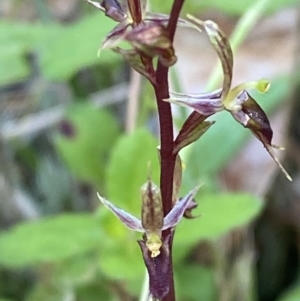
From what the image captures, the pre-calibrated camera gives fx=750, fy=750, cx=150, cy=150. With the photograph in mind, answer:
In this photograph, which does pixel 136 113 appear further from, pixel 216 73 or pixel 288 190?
pixel 288 190

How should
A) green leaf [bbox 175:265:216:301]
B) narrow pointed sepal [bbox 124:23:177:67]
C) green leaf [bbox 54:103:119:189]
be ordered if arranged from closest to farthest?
narrow pointed sepal [bbox 124:23:177:67], green leaf [bbox 175:265:216:301], green leaf [bbox 54:103:119:189]

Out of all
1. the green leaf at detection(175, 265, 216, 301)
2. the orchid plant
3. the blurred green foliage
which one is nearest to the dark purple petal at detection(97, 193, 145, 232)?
the orchid plant

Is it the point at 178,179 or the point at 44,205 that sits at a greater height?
the point at 178,179

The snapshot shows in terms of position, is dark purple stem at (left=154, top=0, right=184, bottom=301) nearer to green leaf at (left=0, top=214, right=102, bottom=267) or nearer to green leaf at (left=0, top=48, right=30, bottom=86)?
green leaf at (left=0, top=214, right=102, bottom=267)

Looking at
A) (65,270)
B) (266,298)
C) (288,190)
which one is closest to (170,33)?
(65,270)

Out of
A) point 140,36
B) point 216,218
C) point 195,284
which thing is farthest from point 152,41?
point 195,284

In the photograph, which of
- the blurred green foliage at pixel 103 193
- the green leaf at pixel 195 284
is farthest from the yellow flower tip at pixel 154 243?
the green leaf at pixel 195 284
